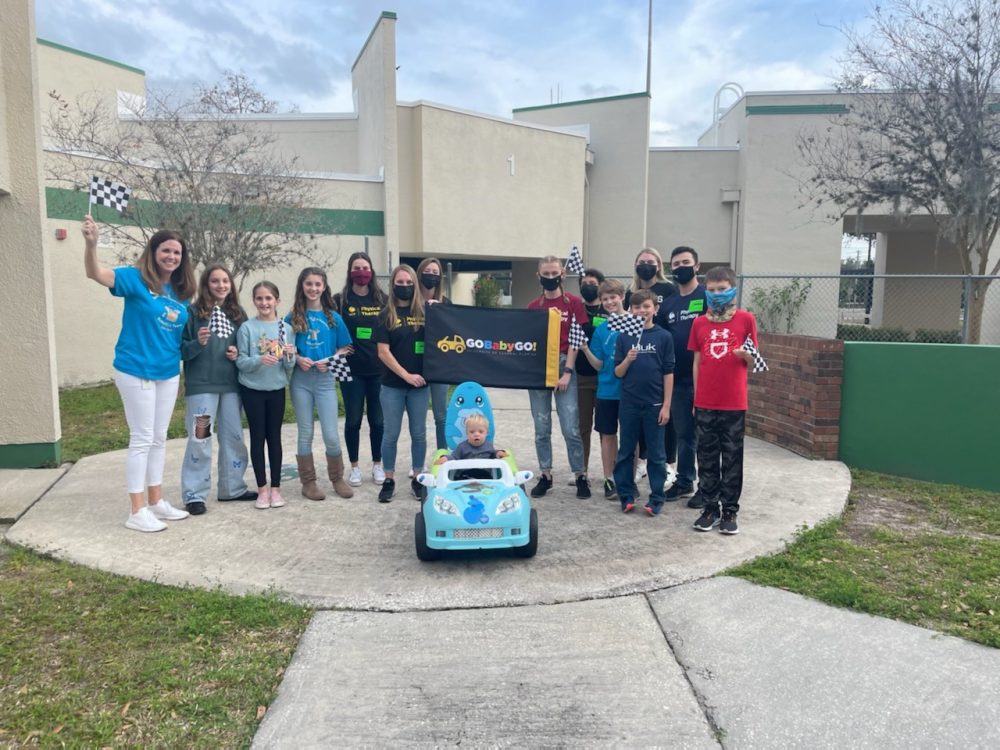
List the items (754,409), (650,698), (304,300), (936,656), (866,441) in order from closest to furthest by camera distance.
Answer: (650,698) < (936,656) < (304,300) < (866,441) < (754,409)

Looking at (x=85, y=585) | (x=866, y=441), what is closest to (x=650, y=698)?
(x=85, y=585)

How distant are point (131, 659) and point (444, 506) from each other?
187 cm

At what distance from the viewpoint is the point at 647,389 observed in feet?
18.1

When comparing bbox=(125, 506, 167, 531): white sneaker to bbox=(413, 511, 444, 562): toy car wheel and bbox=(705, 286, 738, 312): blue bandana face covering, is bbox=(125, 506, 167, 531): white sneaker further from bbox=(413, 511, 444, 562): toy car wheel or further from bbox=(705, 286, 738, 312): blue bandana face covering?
bbox=(705, 286, 738, 312): blue bandana face covering

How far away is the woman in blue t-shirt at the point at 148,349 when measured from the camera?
5.07 metres

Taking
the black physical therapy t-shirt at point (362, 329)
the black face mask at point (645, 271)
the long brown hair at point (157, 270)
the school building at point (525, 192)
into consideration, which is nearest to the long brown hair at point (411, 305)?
the black physical therapy t-shirt at point (362, 329)

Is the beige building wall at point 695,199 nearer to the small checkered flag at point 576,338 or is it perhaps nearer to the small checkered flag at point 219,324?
the small checkered flag at point 576,338

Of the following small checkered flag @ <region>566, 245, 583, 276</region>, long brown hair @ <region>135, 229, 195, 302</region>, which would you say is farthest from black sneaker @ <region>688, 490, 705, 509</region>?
long brown hair @ <region>135, 229, 195, 302</region>

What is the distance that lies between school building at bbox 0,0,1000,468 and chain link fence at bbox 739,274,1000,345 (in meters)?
0.09

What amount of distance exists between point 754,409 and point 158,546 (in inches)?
268

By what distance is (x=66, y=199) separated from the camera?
11852mm

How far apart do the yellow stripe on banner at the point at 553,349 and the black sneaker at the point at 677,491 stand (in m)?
1.37

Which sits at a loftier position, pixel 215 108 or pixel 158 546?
pixel 215 108

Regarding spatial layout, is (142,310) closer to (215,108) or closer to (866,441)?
(866,441)
